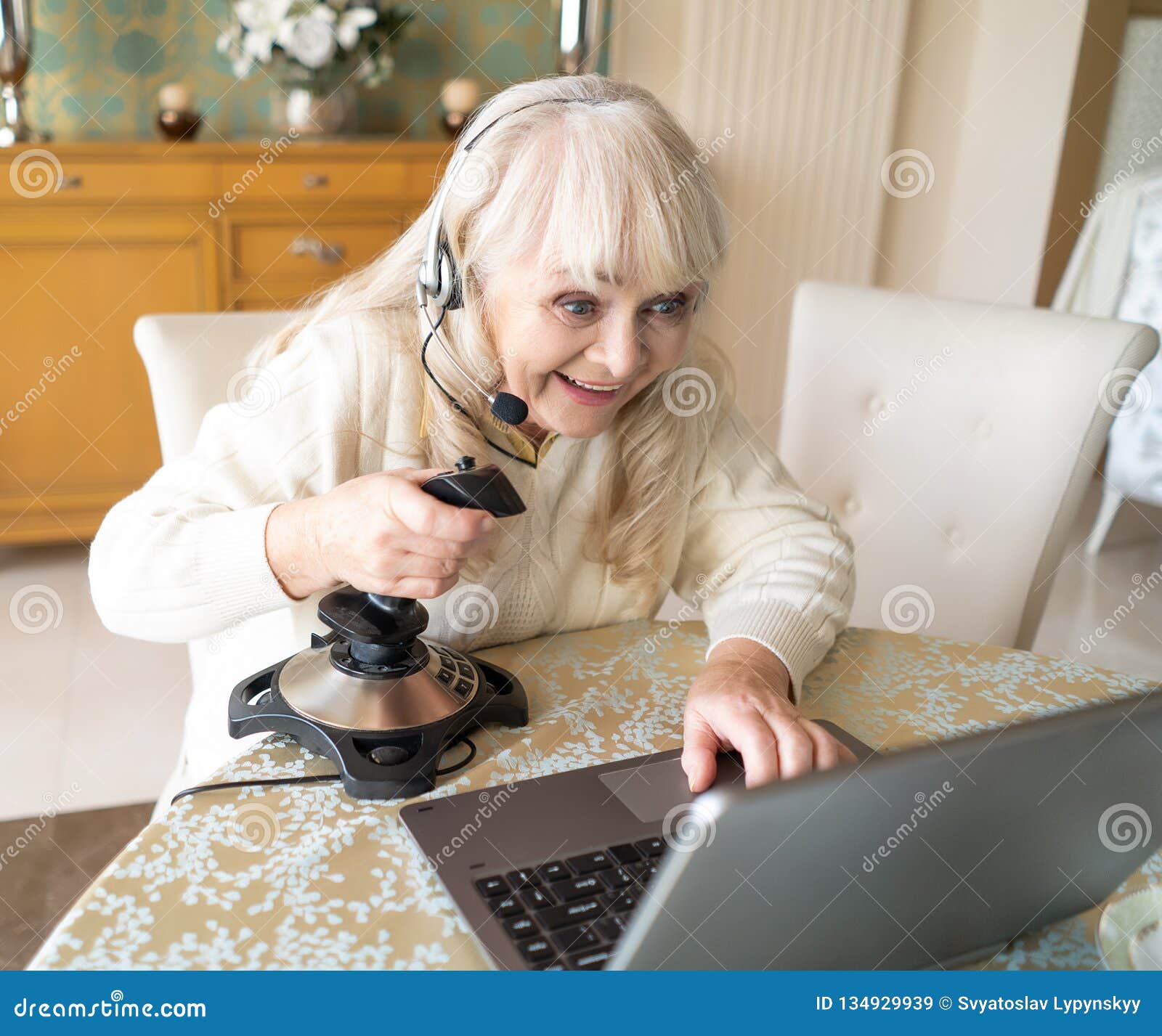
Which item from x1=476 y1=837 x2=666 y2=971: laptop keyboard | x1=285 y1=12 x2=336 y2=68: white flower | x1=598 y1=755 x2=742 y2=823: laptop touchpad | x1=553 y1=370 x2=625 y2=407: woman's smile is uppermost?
x1=285 y1=12 x2=336 y2=68: white flower

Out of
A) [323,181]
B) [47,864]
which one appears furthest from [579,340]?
[323,181]

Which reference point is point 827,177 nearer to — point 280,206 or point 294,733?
point 280,206

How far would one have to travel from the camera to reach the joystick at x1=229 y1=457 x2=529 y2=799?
0.81 m

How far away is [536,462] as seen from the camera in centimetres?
117

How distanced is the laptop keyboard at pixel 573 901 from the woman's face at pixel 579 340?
43cm

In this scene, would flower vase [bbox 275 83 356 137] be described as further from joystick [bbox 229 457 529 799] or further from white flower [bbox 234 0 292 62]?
joystick [bbox 229 457 529 799]

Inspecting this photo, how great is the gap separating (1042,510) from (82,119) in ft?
8.48

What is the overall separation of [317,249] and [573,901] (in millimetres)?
2351

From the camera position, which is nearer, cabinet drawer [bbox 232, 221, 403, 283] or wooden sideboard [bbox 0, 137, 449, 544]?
wooden sideboard [bbox 0, 137, 449, 544]

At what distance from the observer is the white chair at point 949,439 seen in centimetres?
143

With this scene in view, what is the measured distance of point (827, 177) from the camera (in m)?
3.42

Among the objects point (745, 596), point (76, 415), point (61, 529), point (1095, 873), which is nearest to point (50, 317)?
point (76, 415)

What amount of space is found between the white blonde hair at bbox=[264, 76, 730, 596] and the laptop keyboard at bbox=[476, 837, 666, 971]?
470 mm

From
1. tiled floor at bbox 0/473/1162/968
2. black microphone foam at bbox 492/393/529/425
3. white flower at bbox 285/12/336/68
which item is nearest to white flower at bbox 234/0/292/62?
white flower at bbox 285/12/336/68
